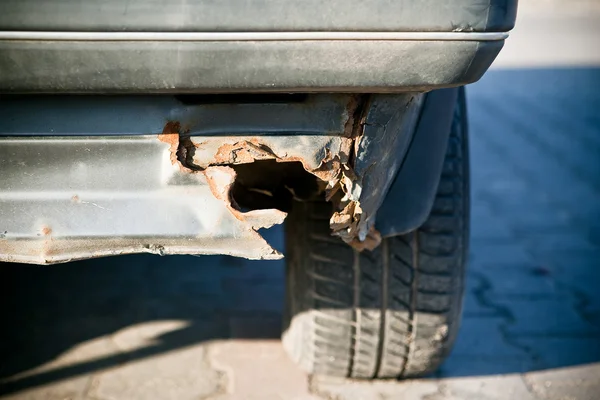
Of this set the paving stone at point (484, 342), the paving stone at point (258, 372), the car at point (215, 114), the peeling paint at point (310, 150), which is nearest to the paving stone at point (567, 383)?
the paving stone at point (484, 342)

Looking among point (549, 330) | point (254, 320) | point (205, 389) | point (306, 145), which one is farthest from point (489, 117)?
point (306, 145)

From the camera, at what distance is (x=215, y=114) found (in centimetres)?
110

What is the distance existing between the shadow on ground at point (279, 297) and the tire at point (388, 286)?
25 centimetres

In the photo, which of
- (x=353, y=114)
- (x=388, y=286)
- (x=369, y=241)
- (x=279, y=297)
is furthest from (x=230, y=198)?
(x=279, y=297)

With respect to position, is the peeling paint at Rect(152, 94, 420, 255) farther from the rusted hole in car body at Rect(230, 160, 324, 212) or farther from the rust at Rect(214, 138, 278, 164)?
the rusted hole in car body at Rect(230, 160, 324, 212)

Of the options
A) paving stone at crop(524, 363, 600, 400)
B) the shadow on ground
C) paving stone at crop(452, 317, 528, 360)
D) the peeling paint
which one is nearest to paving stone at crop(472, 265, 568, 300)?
the shadow on ground

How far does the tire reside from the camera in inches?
68.2

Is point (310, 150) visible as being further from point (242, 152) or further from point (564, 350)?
point (564, 350)

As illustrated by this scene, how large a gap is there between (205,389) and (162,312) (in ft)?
1.56

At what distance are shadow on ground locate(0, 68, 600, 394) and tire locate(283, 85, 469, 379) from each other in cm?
25

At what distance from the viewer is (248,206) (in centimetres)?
137

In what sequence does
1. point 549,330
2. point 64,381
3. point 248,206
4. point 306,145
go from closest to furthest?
point 306,145, point 248,206, point 64,381, point 549,330

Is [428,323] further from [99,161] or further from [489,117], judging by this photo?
[489,117]

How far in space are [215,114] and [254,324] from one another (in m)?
1.22
